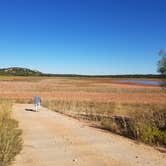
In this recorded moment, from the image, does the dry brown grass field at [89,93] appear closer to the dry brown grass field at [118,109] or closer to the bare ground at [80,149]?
the dry brown grass field at [118,109]

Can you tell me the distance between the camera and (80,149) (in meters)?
9.67

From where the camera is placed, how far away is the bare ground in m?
8.30

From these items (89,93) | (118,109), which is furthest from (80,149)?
(89,93)

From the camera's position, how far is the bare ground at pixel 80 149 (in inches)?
327

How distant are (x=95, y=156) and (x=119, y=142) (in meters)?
2.20

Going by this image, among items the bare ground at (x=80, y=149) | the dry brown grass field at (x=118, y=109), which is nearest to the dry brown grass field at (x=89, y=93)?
the dry brown grass field at (x=118, y=109)

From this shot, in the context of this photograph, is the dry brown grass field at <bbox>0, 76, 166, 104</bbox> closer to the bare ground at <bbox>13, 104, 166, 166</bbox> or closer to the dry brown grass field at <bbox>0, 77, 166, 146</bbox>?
the dry brown grass field at <bbox>0, 77, 166, 146</bbox>

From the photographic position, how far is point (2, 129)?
10344mm

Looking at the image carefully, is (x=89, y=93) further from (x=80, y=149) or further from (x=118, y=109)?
(x=80, y=149)

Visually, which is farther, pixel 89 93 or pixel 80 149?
pixel 89 93

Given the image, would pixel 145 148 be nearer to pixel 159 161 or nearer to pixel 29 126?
pixel 159 161

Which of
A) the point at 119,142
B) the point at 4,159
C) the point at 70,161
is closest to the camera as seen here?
the point at 4,159

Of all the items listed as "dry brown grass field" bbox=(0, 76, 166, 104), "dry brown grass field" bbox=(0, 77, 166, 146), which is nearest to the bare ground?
"dry brown grass field" bbox=(0, 77, 166, 146)

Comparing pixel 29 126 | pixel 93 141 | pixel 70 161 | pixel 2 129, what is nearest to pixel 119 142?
pixel 93 141
